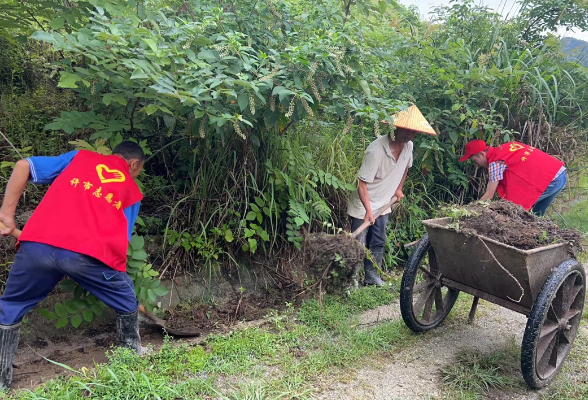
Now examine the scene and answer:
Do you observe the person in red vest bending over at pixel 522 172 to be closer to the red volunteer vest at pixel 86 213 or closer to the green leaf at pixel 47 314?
the red volunteer vest at pixel 86 213

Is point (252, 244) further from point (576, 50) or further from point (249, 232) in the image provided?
point (576, 50)

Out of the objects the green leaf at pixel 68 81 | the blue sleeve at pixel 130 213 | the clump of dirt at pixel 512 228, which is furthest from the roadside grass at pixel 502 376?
the green leaf at pixel 68 81

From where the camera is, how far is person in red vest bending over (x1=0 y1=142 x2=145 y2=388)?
2.49 metres

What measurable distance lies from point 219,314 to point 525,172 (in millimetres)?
3531

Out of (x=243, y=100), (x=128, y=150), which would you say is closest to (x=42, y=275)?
(x=128, y=150)

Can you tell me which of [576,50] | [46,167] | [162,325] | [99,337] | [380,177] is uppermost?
[576,50]

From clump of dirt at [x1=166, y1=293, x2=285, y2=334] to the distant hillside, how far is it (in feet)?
19.0

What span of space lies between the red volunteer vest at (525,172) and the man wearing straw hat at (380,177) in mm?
1015

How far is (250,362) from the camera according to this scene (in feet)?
9.38

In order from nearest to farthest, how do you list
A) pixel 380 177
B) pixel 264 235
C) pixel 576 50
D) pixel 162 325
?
pixel 162 325 < pixel 264 235 < pixel 380 177 < pixel 576 50

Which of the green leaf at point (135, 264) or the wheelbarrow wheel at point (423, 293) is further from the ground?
the wheelbarrow wheel at point (423, 293)

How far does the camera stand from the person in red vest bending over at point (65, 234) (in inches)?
98.0

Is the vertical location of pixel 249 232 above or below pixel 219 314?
above

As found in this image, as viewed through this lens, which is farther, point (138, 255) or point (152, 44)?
point (138, 255)
